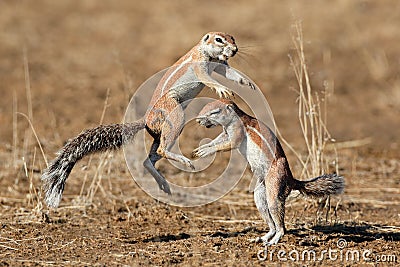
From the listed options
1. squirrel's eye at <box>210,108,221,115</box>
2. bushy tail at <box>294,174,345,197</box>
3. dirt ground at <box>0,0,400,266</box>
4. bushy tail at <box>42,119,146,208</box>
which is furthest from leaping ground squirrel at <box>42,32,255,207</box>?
bushy tail at <box>294,174,345,197</box>

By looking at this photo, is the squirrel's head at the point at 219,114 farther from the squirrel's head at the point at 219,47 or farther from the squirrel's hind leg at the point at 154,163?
the squirrel's hind leg at the point at 154,163

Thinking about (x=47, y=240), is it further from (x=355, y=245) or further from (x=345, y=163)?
(x=345, y=163)

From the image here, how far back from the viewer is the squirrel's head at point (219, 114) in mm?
6109

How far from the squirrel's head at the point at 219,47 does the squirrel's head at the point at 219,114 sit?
0.39 m

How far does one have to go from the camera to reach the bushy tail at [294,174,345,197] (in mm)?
6254

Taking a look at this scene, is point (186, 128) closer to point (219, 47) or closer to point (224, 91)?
point (219, 47)

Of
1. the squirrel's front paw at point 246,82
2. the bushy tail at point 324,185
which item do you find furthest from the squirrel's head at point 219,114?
the bushy tail at point 324,185

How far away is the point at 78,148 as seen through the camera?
6141mm

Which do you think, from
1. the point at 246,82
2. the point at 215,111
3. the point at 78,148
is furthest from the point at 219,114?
the point at 78,148

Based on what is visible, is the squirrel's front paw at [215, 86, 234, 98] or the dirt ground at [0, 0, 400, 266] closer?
the squirrel's front paw at [215, 86, 234, 98]

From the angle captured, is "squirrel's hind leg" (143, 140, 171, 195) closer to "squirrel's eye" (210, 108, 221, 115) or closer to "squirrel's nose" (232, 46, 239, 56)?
"squirrel's eye" (210, 108, 221, 115)

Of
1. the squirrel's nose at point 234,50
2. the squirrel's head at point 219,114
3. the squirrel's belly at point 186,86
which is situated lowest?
the squirrel's head at point 219,114

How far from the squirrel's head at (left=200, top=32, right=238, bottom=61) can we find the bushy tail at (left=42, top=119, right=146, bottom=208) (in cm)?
86

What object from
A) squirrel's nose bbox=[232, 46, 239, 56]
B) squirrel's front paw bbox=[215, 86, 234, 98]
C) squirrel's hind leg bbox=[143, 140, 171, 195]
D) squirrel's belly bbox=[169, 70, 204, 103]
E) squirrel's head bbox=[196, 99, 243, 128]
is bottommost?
squirrel's hind leg bbox=[143, 140, 171, 195]
